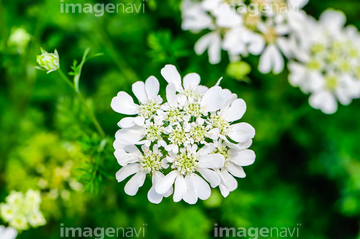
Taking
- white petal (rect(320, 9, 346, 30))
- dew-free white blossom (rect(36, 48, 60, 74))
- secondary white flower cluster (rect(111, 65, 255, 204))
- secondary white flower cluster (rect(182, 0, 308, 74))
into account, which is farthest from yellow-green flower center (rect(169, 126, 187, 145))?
white petal (rect(320, 9, 346, 30))

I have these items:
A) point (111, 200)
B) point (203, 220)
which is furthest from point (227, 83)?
point (111, 200)

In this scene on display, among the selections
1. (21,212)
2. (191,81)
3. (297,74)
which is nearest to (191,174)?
(191,81)

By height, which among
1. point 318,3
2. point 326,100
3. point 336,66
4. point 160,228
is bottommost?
point 160,228

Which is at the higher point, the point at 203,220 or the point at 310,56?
the point at 310,56

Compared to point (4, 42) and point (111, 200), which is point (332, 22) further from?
point (4, 42)

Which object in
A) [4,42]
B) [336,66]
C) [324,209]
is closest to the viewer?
[4,42]

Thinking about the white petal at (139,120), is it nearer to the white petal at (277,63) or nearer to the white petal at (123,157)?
the white petal at (123,157)
